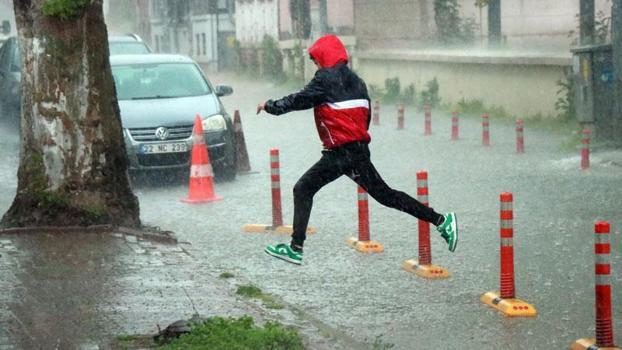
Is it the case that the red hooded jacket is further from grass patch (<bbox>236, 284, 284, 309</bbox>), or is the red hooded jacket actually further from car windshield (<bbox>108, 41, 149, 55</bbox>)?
car windshield (<bbox>108, 41, 149, 55</bbox>)

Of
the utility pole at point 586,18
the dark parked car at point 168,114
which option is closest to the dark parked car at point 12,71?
the dark parked car at point 168,114

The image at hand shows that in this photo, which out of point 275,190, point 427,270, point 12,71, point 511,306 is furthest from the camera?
point 12,71

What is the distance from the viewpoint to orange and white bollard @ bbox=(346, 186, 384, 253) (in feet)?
40.7

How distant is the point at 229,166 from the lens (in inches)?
756

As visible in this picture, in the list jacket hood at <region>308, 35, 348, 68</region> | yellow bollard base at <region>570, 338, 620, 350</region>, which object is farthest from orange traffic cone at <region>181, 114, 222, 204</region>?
yellow bollard base at <region>570, 338, 620, 350</region>

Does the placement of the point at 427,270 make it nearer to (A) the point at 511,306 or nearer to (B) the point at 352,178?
(B) the point at 352,178

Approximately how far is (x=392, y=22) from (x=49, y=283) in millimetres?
41154

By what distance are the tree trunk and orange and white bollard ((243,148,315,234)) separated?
5.74ft

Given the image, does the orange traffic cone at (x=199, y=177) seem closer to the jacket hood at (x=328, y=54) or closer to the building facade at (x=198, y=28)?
the jacket hood at (x=328, y=54)

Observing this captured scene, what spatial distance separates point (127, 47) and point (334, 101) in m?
18.3

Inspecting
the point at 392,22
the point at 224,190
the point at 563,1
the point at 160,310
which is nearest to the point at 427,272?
the point at 160,310

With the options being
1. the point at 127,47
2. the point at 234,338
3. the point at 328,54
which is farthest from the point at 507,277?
the point at 127,47

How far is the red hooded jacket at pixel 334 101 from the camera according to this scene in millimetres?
10359

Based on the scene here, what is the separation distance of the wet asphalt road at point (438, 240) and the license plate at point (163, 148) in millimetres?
526
